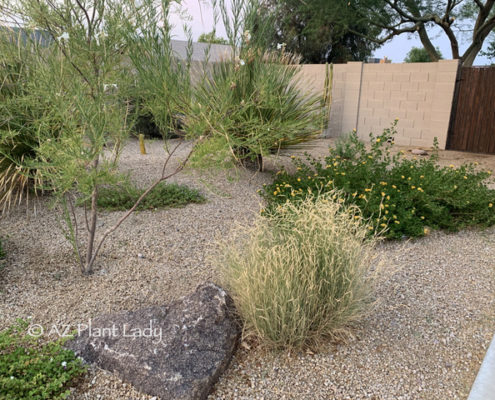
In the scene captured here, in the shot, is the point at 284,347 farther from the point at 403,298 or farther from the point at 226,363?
the point at 403,298

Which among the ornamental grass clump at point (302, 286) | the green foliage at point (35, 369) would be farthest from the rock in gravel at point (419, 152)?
the green foliage at point (35, 369)

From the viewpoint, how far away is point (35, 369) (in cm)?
202

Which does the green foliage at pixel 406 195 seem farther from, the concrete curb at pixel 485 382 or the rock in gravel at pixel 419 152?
the rock in gravel at pixel 419 152

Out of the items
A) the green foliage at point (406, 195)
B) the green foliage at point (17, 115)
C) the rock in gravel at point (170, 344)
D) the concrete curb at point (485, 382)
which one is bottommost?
the concrete curb at point (485, 382)

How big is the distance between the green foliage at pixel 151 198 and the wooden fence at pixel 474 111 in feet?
23.8

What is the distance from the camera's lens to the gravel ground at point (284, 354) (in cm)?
214

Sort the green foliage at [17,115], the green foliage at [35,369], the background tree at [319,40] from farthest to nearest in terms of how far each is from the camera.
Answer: the background tree at [319,40] < the green foliage at [17,115] < the green foliage at [35,369]

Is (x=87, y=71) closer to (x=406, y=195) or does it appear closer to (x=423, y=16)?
(x=406, y=195)

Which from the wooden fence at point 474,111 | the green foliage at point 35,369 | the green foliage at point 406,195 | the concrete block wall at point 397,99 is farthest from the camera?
the concrete block wall at point 397,99

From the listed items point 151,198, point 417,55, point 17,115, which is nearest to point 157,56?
point 17,115

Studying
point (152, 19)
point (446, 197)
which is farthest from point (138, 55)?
point (446, 197)

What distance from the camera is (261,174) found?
642 centimetres

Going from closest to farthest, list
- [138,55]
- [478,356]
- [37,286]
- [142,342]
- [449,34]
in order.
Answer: [142,342]
[478,356]
[138,55]
[37,286]
[449,34]

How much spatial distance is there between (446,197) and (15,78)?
15.8ft
